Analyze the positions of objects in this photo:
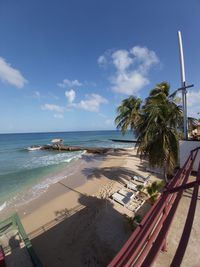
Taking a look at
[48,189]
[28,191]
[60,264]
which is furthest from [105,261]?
[28,191]

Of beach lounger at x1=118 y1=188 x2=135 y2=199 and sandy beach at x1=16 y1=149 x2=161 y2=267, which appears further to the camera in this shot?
beach lounger at x1=118 y1=188 x2=135 y2=199

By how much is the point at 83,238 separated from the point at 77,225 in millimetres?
1072

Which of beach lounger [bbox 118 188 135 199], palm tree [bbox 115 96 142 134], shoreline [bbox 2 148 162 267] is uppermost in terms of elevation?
palm tree [bbox 115 96 142 134]

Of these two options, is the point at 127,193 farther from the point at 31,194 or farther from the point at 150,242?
the point at 150,242

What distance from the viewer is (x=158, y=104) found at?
8.92m

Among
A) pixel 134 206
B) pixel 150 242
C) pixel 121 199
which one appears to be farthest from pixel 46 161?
pixel 150 242

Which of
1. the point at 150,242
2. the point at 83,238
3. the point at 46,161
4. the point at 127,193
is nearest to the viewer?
the point at 150,242

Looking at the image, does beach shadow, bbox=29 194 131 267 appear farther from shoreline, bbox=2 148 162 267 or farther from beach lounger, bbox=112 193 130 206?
beach lounger, bbox=112 193 130 206

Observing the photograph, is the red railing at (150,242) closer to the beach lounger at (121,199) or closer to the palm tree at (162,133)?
the palm tree at (162,133)

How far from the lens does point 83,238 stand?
23.4 feet

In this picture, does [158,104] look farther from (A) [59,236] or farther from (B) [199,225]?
(A) [59,236]

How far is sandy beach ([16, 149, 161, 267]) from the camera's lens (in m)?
6.27

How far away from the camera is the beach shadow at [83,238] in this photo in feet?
20.0

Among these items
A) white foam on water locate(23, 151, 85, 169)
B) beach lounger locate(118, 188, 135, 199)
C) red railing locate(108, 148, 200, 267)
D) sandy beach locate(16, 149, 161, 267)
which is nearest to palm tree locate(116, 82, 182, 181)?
beach lounger locate(118, 188, 135, 199)
